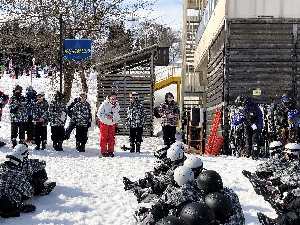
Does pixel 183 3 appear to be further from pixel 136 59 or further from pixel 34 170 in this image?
pixel 34 170

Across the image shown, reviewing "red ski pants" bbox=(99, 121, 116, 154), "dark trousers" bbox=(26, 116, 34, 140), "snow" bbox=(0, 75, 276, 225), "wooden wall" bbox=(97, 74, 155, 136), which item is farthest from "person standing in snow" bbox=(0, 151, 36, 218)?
"wooden wall" bbox=(97, 74, 155, 136)

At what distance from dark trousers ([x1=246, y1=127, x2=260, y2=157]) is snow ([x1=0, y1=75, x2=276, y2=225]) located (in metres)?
0.35

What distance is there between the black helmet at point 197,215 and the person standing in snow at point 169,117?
786cm

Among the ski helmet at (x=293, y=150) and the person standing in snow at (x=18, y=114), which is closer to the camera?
the ski helmet at (x=293, y=150)

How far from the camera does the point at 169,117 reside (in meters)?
12.1

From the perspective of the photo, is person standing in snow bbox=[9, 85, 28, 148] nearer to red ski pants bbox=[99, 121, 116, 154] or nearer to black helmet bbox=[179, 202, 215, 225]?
red ski pants bbox=[99, 121, 116, 154]

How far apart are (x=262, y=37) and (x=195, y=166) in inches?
299

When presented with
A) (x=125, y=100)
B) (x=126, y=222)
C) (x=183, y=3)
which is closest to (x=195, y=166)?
(x=126, y=222)

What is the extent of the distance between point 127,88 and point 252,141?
819 centimetres

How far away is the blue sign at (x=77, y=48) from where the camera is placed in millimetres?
13969

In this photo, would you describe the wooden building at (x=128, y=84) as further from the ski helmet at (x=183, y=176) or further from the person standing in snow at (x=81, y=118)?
the ski helmet at (x=183, y=176)

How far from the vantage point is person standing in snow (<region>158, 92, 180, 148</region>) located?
12.1m

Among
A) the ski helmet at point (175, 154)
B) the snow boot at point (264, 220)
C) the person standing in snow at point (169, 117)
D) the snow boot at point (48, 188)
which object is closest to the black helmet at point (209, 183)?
the snow boot at point (264, 220)

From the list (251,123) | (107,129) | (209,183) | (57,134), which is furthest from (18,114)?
(209,183)
